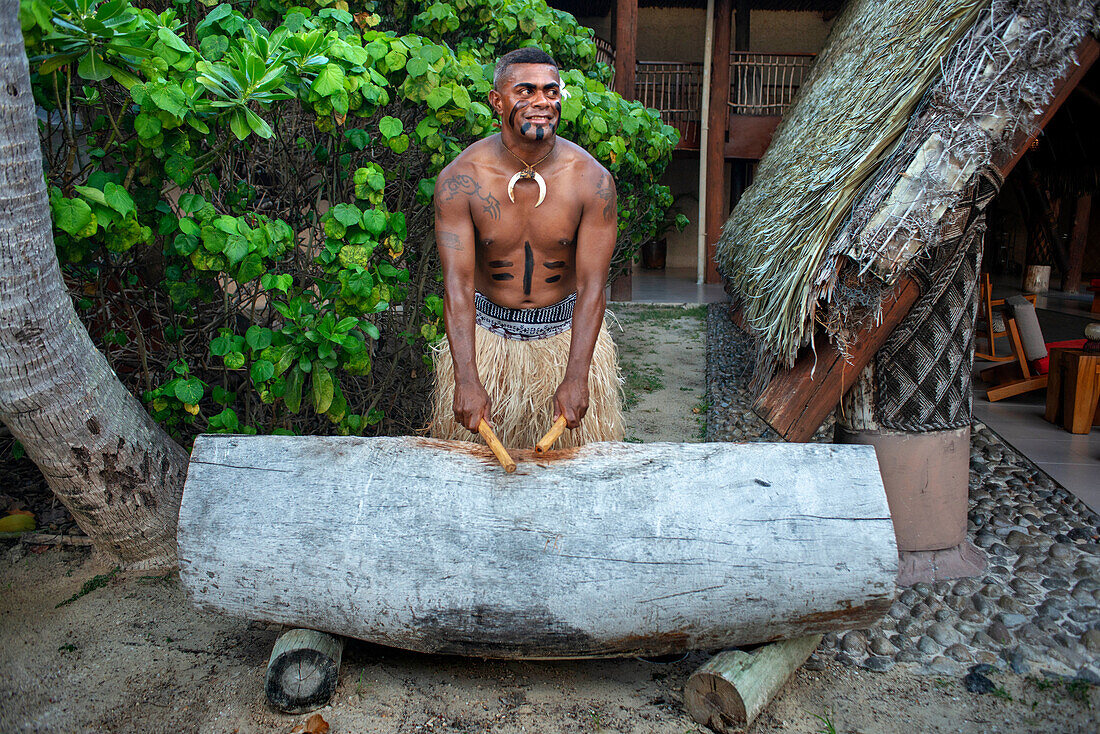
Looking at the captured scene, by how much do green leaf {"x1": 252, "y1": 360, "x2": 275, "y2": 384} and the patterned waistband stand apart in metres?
0.74

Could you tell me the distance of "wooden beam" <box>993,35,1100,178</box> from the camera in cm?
212

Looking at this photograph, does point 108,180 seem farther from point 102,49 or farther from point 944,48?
point 944,48

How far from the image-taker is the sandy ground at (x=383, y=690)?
6.42ft

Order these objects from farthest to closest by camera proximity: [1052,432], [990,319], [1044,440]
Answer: [990,319] → [1052,432] → [1044,440]

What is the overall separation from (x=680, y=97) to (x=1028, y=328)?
23.5ft

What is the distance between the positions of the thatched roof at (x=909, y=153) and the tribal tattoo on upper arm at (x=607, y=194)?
2.37ft

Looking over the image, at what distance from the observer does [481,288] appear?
260 cm

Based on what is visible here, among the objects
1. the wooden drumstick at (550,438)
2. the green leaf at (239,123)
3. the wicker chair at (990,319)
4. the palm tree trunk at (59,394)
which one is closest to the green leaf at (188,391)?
the palm tree trunk at (59,394)

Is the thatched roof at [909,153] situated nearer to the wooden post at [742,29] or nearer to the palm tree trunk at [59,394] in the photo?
the palm tree trunk at [59,394]

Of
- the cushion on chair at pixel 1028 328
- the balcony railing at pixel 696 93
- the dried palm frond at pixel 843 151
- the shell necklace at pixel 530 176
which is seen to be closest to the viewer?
the shell necklace at pixel 530 176

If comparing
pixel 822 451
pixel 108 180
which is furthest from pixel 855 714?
pixel 108 180

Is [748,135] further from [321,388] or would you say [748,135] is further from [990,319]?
[321,388]

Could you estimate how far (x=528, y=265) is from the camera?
2.48 meters

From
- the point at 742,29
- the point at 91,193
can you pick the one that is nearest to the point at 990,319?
the point at 91,193
